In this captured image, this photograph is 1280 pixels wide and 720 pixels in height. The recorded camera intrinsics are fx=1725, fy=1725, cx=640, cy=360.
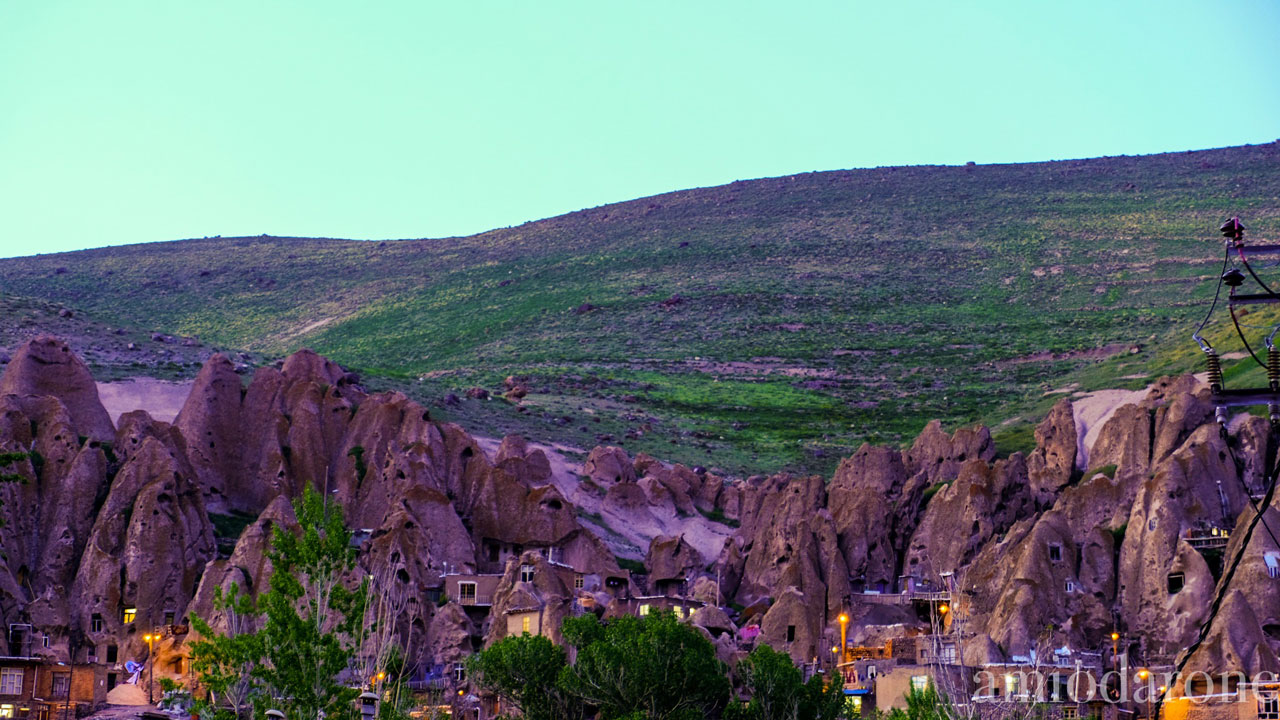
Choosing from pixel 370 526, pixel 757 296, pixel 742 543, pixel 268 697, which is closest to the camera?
pixel 268 697

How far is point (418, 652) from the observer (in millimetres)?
75312

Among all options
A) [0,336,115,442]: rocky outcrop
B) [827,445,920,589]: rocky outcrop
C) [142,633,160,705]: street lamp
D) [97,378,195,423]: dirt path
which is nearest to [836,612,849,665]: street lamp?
[827,445,920,589]: rocky outcrop

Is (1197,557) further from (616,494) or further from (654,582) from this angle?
(616,494)

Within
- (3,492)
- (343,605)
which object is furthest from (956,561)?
(343,605)

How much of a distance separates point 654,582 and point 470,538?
1027cm

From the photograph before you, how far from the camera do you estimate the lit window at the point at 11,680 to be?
6562 centimetres

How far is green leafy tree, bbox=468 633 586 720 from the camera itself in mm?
65312

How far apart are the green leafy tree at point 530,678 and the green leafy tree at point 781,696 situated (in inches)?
269

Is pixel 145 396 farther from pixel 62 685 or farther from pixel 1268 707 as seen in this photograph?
pixel 1268 707

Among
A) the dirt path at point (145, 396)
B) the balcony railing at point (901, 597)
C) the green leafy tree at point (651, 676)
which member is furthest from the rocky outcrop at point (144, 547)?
the balcony railing at point (901, 597)

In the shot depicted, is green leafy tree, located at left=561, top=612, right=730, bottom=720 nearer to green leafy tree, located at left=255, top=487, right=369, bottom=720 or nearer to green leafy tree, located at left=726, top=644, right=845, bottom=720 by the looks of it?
green leafy tree, located at left=726, top=644, right=845, bottom=720

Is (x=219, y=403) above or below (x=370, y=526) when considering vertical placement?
above

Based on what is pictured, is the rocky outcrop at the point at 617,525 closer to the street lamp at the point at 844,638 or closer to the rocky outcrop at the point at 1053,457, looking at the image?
the rocky outcrop at the point at 1053,457

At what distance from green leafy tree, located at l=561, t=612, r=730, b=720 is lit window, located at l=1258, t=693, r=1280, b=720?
62.3ft
